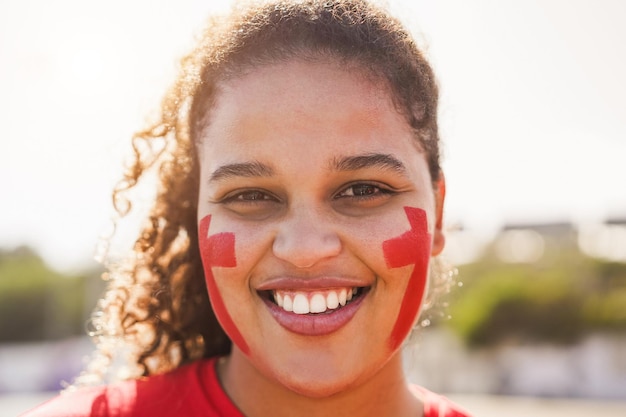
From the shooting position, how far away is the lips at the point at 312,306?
2352mm

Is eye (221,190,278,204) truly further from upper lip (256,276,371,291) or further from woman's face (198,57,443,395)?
upper lip (256,276,371,291)

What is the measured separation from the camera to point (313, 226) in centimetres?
232

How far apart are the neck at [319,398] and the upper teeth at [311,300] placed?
33 cm

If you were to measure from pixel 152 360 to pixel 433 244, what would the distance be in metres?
1.19

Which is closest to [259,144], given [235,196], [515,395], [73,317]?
[235,196]

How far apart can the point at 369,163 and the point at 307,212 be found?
0.25 meters

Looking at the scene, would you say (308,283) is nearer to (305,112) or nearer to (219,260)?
(219,260)

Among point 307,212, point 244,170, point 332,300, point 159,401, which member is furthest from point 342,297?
point 159,401

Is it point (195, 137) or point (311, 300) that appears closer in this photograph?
point (311, 300)

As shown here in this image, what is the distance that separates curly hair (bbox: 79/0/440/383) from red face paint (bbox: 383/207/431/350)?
307 mm

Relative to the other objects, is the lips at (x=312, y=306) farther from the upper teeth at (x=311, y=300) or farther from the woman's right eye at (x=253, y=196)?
the woman's right eye at (x=253, y=196)

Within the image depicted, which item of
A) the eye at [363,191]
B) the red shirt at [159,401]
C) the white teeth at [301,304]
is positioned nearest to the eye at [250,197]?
the eye at [363,191]

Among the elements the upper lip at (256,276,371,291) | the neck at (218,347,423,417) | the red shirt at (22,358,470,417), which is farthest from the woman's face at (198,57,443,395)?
the red shirt at (22,358,470,417)

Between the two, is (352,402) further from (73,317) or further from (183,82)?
(73,317)
